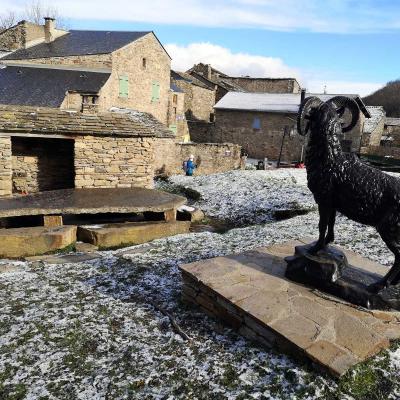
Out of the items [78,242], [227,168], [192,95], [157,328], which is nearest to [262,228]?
[78,242]

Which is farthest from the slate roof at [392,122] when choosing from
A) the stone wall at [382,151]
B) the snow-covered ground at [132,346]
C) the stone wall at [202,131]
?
the snow-covered ground at [132,346]

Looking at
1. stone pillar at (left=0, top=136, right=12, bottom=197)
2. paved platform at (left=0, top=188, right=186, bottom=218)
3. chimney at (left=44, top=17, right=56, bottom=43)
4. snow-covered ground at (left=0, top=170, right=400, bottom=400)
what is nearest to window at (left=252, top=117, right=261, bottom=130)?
chimney at (left=44, top=17, right=56, bottom=43)

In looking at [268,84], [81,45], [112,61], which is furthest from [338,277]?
[268,84]

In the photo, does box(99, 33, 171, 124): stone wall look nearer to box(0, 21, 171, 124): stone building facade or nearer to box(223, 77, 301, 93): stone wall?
box(0, 21, 171, 124): stone building facade

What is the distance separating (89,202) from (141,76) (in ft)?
64.4

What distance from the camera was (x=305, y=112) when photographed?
419 cm

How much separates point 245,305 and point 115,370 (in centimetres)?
144

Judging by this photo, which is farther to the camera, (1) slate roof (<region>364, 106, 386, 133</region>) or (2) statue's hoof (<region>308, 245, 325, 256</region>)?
(1) slate roof (<region>364, 106, 386, 133</region>)

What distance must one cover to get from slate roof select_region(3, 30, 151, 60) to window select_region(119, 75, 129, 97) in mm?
1871

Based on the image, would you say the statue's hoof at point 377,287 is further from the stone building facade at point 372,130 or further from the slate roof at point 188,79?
the slate roof at point 188,79

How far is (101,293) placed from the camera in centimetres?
523

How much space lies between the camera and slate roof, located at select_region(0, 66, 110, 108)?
59.1 ft

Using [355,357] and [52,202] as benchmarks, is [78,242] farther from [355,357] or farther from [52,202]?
[355,357]

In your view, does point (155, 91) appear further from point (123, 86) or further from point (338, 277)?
point (338, 277)
